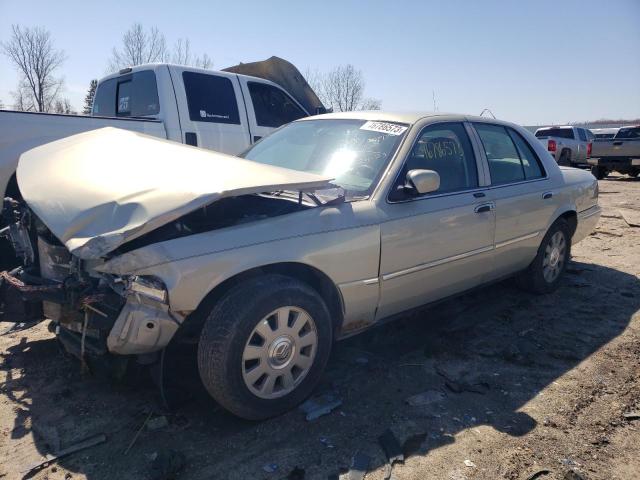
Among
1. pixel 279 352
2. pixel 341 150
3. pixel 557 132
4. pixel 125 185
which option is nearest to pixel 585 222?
pixel 341 150

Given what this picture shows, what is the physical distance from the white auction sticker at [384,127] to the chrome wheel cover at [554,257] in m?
2.19

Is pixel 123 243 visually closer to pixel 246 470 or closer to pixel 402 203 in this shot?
pixel 246 470

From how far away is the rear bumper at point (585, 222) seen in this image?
516 cm

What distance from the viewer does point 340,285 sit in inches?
118

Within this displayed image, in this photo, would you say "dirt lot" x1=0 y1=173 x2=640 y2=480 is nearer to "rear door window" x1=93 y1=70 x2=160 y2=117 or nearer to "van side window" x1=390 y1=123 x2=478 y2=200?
"van side window" x1=390 y1=123 x2=478 y2=200

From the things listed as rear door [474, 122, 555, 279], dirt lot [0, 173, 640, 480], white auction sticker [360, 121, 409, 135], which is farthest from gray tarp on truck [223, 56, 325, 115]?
dirt lot [0, 173, 640, 480]

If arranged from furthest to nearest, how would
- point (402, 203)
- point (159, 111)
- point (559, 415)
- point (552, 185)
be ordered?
point (159, 111) < point (552, 185) < point (402, 203) < point (559, 415)

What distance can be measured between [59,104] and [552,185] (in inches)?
1519

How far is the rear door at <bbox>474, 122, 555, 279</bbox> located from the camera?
162 inches

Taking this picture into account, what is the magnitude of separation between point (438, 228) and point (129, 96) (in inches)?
197

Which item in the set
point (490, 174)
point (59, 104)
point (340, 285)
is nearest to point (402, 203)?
point (340, 285)

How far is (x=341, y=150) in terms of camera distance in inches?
142

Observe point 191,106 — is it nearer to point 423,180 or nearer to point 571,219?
point 423,180

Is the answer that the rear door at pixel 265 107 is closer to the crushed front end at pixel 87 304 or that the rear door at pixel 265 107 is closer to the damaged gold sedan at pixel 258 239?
the damaged gold sedan at pixel 258 239
